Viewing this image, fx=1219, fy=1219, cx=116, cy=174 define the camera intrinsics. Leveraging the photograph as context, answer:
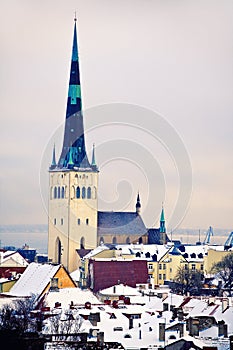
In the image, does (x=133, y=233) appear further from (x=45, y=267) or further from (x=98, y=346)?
(x=98, y=346)

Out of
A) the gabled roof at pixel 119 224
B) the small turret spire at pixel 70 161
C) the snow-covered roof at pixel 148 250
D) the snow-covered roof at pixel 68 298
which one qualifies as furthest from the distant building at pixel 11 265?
the gabled roof at pixel 119 224

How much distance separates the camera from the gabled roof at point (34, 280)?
58.7 m

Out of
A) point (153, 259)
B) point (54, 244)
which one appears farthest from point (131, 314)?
point (54, 244)

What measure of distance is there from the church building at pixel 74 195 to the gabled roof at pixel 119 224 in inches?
4.9

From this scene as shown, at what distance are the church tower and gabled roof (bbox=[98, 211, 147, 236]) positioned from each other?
187cm

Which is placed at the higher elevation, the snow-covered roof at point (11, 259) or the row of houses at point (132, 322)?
the snow-covered roof at point (11, 259)

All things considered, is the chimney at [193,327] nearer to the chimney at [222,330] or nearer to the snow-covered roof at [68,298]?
the chimney at [222,330]

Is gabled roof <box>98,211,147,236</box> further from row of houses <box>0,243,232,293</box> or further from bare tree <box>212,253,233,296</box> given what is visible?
bare tree <box>212,253,233,296</box>

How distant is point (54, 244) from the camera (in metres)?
104

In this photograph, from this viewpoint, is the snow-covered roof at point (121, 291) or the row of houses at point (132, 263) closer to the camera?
the snow-covered roof at point (121, 291)

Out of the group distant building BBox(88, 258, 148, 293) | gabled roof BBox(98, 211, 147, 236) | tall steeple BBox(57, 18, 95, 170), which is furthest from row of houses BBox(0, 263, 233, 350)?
gabled roof BBox(98, 211, 147, 236)

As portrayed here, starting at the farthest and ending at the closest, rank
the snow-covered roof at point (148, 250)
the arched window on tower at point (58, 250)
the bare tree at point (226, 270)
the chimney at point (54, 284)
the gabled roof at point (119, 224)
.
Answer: the gabled roof at point (119, 224)
the arched window on tower at point (58, 250)
the snow-covered roof at point (148, 250)
the bare tree at point (226, 270)
the chimney at point (54, 284)

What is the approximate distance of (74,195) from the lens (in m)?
105

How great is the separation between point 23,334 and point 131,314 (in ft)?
34.5
